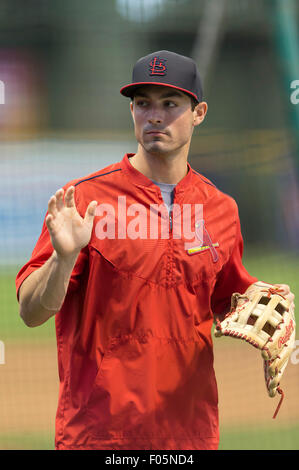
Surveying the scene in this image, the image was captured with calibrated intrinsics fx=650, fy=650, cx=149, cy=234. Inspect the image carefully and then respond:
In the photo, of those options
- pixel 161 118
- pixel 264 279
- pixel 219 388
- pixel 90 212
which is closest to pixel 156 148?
pixel 161 118

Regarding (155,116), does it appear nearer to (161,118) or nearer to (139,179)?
(161,118)

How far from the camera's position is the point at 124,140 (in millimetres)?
10125

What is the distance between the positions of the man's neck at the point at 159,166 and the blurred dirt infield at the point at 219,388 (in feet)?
9.54

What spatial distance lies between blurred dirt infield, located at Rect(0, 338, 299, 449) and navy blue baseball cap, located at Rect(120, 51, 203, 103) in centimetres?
313

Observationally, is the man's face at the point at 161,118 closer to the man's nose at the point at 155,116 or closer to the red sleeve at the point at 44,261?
the man's nose at the point at 155,116

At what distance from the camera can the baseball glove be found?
2.31 metres

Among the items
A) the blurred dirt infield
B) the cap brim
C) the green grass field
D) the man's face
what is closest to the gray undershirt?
the man's face

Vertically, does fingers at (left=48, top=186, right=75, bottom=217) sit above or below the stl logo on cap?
below

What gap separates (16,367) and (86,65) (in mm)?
6650

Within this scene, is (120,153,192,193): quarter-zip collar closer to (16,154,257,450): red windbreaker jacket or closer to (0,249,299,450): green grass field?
(16,154,257,450): red windbreaker jacket

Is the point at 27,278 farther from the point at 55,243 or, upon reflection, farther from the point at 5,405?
the point at 5,405

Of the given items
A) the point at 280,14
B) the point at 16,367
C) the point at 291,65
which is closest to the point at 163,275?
the point at 291,65

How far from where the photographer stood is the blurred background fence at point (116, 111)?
388 inches
